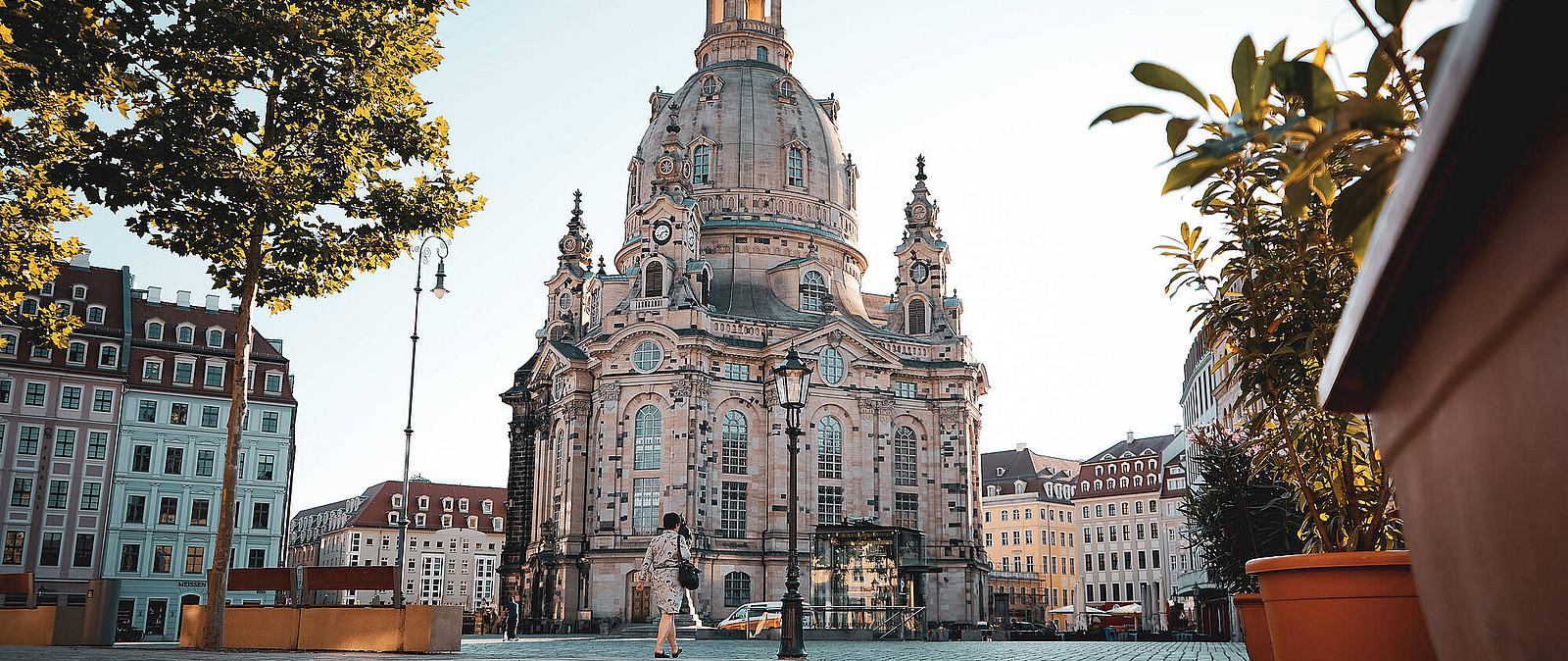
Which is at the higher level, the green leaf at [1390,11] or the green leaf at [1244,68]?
the green leaf at [1390,11]

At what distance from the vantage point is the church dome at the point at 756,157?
6931cm

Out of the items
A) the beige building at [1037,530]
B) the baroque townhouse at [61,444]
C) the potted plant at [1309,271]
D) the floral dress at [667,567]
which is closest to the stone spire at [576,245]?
the baroque townhouse at [61,444]

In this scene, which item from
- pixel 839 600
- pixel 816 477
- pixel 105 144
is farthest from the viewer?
pixel 816 477

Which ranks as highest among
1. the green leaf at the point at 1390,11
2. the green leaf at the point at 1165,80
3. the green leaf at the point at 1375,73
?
the green leaf at the point at 1375,73

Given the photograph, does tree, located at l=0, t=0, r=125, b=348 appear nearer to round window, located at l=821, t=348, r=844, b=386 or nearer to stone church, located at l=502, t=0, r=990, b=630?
stone church, located at l=502, t=0, r=990, b=630

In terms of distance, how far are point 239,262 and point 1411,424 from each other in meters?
18.8

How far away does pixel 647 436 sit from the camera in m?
59.8

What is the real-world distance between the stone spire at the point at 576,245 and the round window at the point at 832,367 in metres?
20.7

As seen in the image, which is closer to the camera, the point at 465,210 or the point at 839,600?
the point at 465,210

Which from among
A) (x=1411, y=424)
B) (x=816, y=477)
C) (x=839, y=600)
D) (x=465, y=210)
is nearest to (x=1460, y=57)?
(x=1411, y=424)

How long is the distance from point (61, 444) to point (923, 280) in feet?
149

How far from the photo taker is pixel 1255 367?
308 inches

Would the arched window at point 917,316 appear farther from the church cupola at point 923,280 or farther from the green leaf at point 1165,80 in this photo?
the green leaf at point 1165,80

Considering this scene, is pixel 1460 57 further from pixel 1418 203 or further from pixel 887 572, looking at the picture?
pixel 887 572
